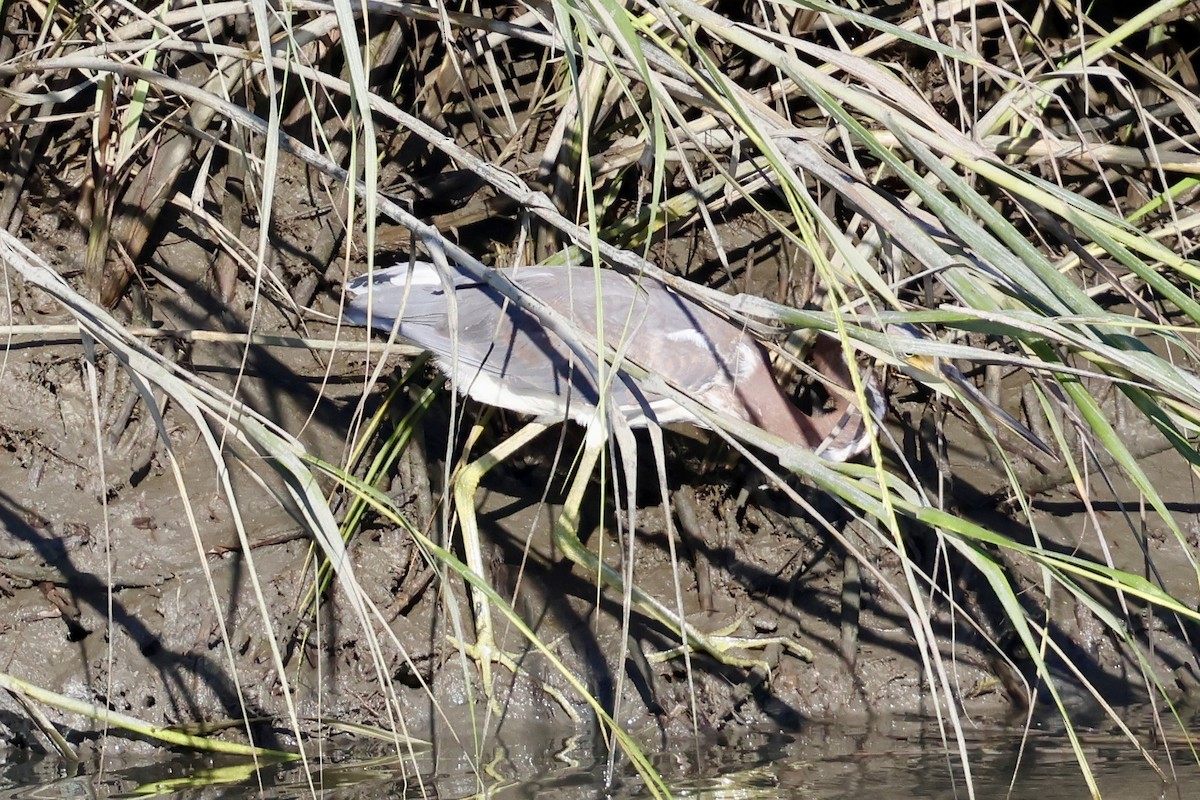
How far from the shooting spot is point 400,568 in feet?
11.2

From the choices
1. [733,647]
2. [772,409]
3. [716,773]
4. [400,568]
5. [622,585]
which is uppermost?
[772,409]

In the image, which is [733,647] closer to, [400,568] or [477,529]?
[477,529]

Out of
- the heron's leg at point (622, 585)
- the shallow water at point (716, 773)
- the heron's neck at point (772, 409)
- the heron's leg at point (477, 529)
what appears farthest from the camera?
the heron's neck at point (772, 409)

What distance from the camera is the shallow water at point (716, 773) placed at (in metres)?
2.62

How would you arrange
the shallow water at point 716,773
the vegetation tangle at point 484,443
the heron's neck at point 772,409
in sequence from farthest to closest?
the heron's neck at point 772,409, the vegetation tangle at point 484,443, the shallow water at point 716,773

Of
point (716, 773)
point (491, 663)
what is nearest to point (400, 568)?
point (491, 663)

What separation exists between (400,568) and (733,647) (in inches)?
39.4

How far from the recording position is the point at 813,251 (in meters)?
1.50

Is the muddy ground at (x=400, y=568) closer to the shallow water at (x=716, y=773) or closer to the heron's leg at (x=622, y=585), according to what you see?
the heron's leg at (x=622, y=585)

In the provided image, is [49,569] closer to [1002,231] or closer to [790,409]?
[790,409]

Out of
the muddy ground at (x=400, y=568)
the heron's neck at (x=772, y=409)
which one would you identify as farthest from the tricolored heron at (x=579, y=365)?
the muddy ground at (x=400, y=568)

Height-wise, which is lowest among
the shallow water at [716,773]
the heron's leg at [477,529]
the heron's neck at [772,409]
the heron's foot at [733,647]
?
the shallow water at [716,773]

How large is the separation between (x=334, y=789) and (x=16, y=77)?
6.98 feet

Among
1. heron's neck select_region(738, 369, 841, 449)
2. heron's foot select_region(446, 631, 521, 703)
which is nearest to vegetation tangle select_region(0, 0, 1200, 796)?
heron's foot select_region(446, 631, 521, 703)
